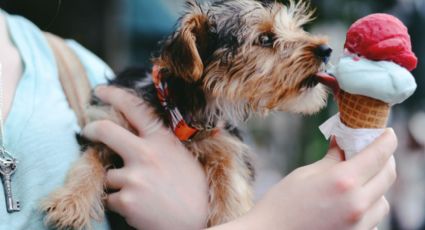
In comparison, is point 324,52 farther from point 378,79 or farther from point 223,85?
point 378,79

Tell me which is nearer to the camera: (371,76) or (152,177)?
(371,76)

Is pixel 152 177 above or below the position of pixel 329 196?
below

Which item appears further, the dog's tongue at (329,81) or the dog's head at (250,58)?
the dog's head at (250,58)

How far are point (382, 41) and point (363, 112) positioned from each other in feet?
0.65

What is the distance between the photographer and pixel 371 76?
1.56m

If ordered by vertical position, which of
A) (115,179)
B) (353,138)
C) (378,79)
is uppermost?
(378,79)

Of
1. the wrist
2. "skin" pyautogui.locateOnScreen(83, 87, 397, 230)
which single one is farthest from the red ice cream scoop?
the wrist

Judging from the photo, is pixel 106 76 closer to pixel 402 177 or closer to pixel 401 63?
pixel 401 63

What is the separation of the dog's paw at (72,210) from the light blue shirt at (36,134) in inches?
2.2

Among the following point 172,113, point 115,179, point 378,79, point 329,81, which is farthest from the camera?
point 172,113

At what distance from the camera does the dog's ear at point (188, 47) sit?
218cm

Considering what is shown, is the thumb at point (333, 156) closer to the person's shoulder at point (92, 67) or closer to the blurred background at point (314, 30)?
the person's shoulder at point (92, 67)

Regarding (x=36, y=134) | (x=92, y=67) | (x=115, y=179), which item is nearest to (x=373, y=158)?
(x=115, y=179)

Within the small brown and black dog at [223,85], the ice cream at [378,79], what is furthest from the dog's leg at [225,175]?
the ice cream at [378,79]
